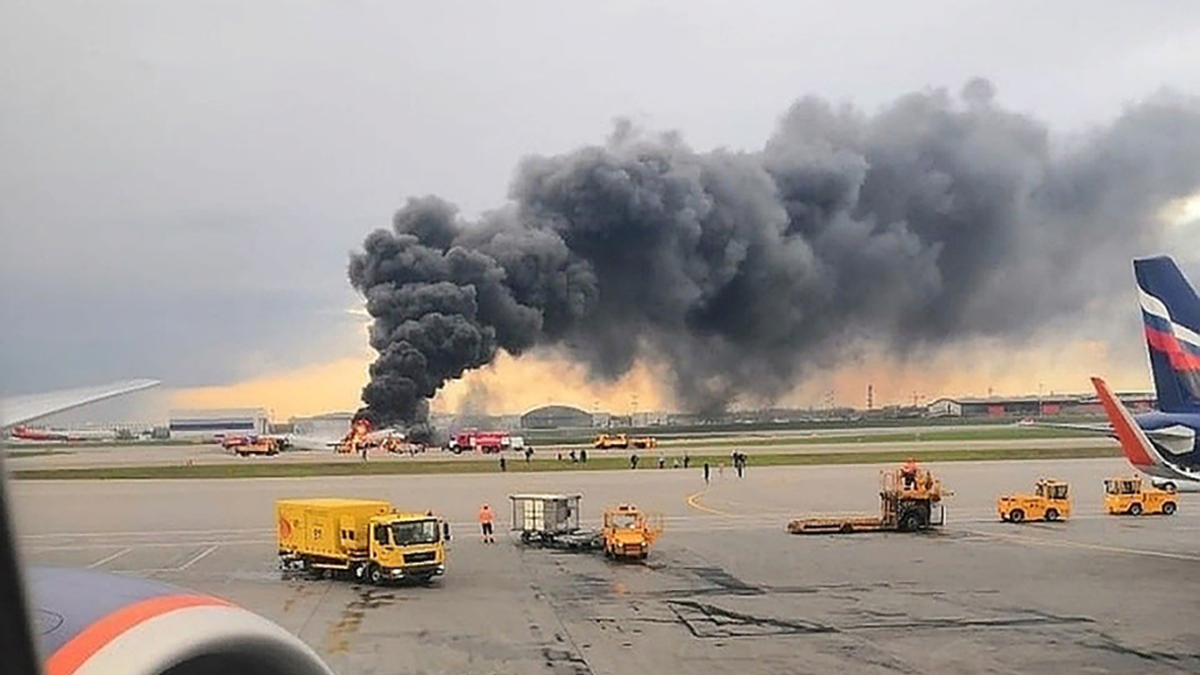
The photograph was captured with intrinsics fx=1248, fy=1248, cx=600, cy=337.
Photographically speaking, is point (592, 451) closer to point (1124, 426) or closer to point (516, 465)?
point (516, 465)

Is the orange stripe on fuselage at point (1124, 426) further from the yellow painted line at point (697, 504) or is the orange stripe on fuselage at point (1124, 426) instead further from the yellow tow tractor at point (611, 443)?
the yellow tow tractor at point (611, 443)

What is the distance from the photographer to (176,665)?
357 centimetres

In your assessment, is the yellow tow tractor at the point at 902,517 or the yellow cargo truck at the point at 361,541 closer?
the yellow cargo truck at the point at 361,541

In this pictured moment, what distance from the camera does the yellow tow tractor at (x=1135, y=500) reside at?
126ft

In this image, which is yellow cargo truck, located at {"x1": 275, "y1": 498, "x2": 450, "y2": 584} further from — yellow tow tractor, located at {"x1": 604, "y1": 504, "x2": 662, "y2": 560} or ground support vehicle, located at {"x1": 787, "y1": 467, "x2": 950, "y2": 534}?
ground support vehicle, located at {"x1": 787, "y1": 467, "x2": 950, "y2": 534}

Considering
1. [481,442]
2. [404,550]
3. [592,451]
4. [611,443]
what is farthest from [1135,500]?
[611,443]

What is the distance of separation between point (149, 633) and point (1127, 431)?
2208 cm

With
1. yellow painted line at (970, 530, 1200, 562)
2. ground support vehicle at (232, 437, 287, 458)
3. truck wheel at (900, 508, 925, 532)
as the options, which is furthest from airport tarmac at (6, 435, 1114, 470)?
yellow painted line at (970, 530, 1200, 562)

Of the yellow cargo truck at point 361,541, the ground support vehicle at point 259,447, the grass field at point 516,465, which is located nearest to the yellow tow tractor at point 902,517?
the yellow cargo truck at point 361,541

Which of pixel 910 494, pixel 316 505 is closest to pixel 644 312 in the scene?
pixel 910 494

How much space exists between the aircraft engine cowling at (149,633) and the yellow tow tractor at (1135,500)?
38555 mm

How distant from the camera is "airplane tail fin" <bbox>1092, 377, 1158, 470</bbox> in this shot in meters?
22.0

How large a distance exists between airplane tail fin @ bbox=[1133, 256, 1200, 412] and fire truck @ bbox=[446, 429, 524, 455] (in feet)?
189

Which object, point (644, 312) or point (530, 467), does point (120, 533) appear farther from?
point (644, 312)
